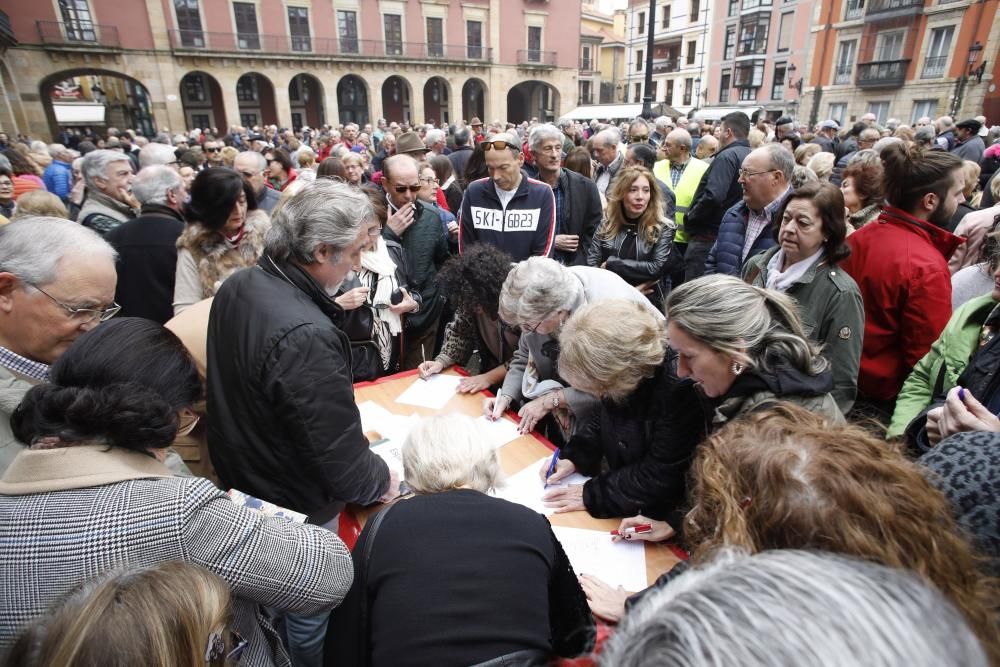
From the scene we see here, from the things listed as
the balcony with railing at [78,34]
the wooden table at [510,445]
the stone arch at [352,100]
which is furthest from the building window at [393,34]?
the wooden table at [510,445]

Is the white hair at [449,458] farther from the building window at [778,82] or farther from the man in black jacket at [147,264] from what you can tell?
the building window at [778,82]

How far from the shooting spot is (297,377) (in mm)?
1518

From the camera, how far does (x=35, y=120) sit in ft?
68.9

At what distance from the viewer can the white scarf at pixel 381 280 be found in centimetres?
310

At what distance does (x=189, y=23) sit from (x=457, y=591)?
3243 cm

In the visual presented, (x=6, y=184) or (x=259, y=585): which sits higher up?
(x=6, y=184)

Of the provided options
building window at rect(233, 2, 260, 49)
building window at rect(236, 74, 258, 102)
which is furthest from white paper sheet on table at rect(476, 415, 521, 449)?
building window at rect(236, 74, 258, 102)

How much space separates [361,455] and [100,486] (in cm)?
79

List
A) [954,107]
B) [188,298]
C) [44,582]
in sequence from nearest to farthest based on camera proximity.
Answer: [44,582] < [188,298] < [954,107]

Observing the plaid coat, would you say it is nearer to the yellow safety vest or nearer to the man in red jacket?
the man in red jacket

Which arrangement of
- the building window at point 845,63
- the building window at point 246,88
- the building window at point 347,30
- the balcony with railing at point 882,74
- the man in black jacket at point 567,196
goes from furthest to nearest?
the building window at point 246,88, the building window at point 347,30, the building window at point 845,63, the balcony with railing at point 882,74, the man in black jacket at point 567,196

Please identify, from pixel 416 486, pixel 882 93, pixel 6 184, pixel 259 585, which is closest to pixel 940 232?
pixel 416 486

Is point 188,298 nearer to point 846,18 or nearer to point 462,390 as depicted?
point 462,390

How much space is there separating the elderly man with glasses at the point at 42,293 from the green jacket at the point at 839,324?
271 centimetres
